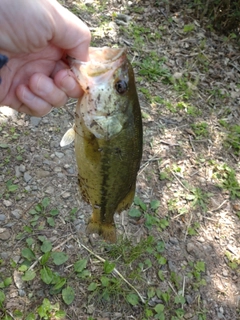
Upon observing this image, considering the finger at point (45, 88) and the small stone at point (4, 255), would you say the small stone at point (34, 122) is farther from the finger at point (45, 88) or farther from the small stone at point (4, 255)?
the finger at point (45, 88)

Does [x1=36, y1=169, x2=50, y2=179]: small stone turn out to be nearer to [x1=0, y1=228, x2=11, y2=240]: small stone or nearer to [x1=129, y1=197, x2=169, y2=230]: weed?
[x1=0, y1=228, x2=11, y2=240]: small stone

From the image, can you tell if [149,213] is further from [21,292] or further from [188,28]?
[188,28]

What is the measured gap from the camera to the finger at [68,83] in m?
1.86

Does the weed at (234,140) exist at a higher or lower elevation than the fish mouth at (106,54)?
lower

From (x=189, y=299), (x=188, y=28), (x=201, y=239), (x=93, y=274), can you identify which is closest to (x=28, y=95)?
(x=93, y=274)

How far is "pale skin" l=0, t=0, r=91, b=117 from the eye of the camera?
175 cm

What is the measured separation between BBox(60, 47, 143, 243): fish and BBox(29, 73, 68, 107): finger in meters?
0.15

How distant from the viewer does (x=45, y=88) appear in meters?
1.96

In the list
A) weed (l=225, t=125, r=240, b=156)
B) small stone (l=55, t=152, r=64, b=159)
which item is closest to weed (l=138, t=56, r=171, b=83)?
weed (l=225, t=125, r=240, b=156)

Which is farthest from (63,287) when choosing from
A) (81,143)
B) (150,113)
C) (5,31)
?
(150,113)

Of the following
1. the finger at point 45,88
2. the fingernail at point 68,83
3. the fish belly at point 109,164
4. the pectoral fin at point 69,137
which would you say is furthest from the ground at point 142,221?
the fingernail at point 68,83

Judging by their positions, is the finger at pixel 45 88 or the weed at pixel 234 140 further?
the weed at pixel 234 140

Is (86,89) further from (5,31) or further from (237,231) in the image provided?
(237,231)

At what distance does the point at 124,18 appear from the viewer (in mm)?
5410
